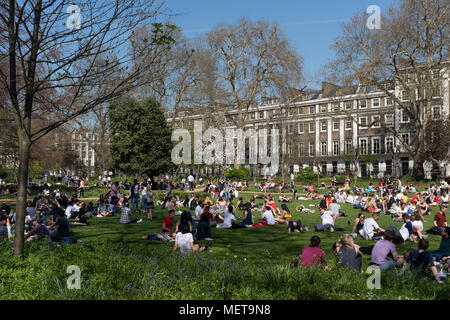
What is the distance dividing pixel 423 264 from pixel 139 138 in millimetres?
36978

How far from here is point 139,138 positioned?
42969mm

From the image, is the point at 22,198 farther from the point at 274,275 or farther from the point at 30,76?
the point at 274,275

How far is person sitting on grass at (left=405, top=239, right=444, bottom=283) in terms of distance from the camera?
320 inches

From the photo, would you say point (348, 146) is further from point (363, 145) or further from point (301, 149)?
point (301, 149)

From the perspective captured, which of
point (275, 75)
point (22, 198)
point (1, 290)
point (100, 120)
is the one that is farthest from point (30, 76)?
point (100, 120)

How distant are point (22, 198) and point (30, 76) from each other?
220 cm

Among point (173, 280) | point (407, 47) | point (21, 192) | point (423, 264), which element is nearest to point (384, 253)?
point (423, 264)

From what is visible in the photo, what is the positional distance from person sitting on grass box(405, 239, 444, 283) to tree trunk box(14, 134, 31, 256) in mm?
7259

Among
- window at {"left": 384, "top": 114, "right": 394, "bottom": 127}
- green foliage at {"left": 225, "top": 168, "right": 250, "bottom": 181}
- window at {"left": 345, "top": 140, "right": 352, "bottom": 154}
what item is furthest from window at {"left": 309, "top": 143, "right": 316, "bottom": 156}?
green foliage at {"left": 225, "top": 168, "right": 250, "bottom": 181}

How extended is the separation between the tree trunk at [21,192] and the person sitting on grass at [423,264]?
7259 millimetres

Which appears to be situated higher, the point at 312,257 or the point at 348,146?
the point at 348,146

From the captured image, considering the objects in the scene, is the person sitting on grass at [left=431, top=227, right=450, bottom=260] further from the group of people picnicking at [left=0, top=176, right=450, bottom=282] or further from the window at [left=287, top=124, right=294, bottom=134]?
the window at [left=287, top=124, right=294, bottom=134]

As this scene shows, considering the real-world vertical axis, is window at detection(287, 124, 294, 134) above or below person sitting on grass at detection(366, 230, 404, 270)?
above

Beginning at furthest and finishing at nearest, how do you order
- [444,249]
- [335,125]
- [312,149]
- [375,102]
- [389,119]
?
[312,149] → [335,125] → [375,102] → [389,119] → [444,249]
